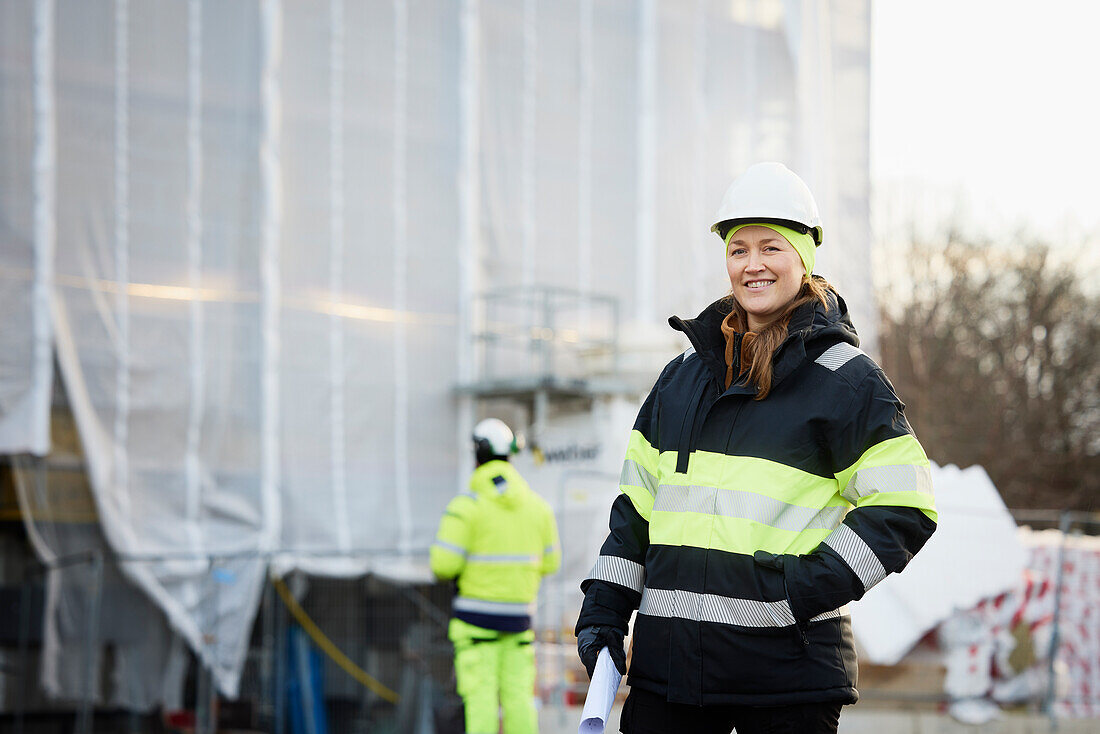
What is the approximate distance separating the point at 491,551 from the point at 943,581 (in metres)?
4.67

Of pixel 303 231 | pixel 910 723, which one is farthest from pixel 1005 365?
pixel 910 723

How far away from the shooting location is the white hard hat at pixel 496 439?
7.54 m

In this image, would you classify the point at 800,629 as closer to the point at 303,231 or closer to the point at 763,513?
the point at 763,513

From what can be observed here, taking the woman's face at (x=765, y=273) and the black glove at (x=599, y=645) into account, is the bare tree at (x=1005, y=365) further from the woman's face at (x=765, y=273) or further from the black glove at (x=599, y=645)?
the black glove at (x=599, y=645)

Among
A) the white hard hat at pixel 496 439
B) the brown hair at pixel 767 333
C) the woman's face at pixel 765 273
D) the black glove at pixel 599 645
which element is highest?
the woman's face at pixel 765 273

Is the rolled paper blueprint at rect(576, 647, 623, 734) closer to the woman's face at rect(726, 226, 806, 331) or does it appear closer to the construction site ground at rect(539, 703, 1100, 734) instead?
the woman's face at rect(726, 226, 806, 331)

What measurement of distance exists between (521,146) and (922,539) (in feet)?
39.3

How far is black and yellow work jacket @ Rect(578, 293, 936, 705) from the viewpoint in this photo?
293cm

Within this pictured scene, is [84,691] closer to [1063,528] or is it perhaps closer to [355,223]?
[355,223]

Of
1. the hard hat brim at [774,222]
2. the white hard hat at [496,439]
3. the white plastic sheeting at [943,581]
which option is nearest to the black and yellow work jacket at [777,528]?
the hard hat brim at [774,222]

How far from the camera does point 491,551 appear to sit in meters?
7.37

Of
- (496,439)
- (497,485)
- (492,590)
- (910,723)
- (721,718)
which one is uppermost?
(496,439)

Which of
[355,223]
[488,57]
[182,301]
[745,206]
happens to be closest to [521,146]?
[488,57]

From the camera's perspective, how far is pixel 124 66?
12.0 m
